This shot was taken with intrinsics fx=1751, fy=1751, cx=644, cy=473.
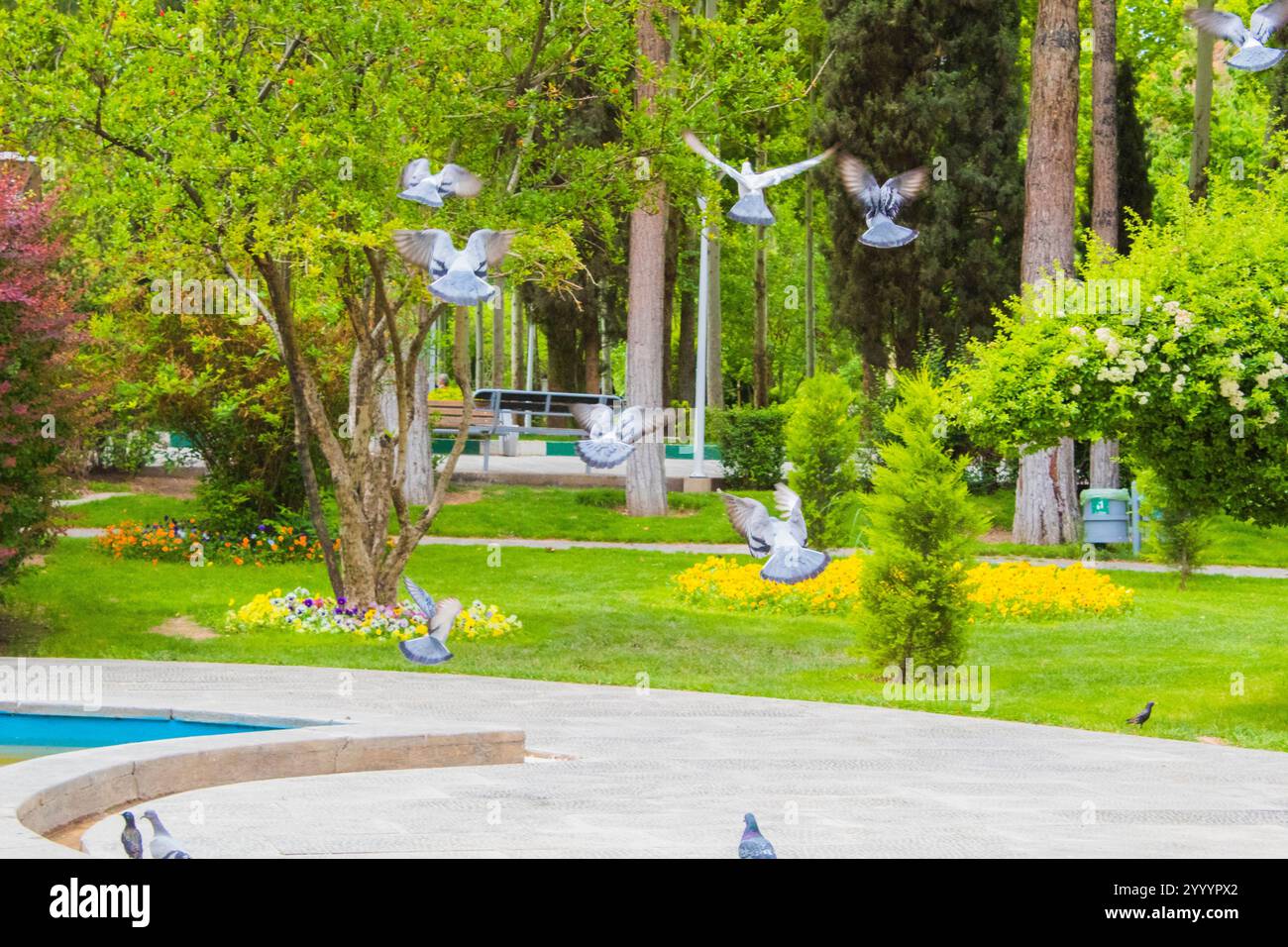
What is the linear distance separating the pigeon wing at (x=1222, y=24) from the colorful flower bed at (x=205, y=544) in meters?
12.6

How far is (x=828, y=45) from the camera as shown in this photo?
119 ft

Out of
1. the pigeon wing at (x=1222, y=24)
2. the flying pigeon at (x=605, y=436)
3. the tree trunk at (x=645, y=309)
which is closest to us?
the pigeon wing at (x=1222, y=24)

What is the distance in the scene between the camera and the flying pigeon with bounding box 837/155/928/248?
13086 millimetres

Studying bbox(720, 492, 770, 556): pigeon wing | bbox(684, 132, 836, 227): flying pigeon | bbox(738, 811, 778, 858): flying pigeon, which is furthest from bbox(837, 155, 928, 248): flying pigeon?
bbox(738, 811, 778, 858): flying pigeon

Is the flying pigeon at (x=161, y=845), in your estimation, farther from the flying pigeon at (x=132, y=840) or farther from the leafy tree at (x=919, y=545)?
the leafy tree at (x=919, y=545)

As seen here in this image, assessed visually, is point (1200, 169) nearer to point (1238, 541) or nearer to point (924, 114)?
point (924, 114)

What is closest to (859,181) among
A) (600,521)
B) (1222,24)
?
(1222,24)

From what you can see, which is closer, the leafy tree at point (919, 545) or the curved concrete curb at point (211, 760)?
the curved concrete curb at point (211, 760)

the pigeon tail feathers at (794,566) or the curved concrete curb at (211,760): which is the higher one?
the pigeon tail feathers at (794,566)

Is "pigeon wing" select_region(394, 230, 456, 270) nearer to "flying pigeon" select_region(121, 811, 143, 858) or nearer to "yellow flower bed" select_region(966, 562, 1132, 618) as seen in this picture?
"flying pigeon" select_region(121, 811, 143, 858)

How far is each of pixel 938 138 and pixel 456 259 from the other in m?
23.2

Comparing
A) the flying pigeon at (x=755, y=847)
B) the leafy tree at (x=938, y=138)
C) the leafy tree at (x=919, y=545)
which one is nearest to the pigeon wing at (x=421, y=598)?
the leafy tree at (x=919, y=545)

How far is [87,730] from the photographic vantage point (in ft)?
37.7

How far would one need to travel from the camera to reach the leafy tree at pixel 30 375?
15523 millimetres
